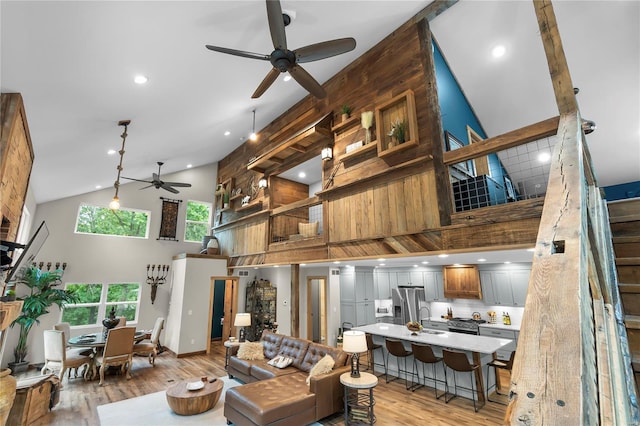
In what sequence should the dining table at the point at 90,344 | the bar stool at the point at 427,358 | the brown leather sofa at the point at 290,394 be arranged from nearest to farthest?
the brown leather sofa at the point at 290,394 < the bar stool at the point at 427,358 < the dining table at the point at 90,344

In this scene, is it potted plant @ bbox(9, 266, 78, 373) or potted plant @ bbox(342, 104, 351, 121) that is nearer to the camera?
potted plant @ bbox(342, 104, 351, 121)

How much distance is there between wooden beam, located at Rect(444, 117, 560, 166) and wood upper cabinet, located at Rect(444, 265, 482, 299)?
180 inches

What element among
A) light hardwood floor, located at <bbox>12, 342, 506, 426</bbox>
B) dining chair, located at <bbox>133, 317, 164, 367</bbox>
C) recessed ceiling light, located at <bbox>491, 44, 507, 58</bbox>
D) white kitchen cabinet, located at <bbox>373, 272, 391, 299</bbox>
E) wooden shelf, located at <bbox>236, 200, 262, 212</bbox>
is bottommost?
light hardwood floor, located at <bbox>12, 342, 506, 426</bbox>

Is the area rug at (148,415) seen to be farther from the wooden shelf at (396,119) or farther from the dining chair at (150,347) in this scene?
the wooden shelf at (396,119)

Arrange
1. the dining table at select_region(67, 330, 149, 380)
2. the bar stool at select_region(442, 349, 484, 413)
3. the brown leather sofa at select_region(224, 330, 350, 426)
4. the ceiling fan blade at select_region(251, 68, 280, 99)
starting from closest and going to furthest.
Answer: the ceiling fan blade at select_region(251, 68, 280, 99) < the brown leather sofa at select_region(224, 330, 350, 426) < the bar stool at select_region(442, 349, 484, 413) < the dining table at select_region(67, 330, 149, 380)

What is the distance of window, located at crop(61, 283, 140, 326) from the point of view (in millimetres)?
7301

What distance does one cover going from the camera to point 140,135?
5355mm

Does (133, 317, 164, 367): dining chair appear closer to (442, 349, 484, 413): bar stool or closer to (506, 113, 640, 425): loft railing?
(442, 349, 484, 413): bar stool

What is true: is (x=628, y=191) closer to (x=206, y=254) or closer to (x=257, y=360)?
(x=257, y=360)

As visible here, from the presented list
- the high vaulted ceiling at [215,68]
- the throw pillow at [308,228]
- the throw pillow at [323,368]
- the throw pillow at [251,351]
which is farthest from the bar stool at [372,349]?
the high vaulted ceiling at [215,68]

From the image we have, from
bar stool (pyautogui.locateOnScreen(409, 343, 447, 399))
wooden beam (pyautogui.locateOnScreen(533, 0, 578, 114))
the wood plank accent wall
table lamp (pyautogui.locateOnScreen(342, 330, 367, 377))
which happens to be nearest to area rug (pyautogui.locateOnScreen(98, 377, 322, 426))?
table lamp (pyautogui.locateOnScreen(342, 330, 367, 377))

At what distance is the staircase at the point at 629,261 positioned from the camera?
5.34ft

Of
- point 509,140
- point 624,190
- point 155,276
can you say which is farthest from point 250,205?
point 624,190

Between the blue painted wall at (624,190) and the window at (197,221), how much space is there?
11370 millimetres
